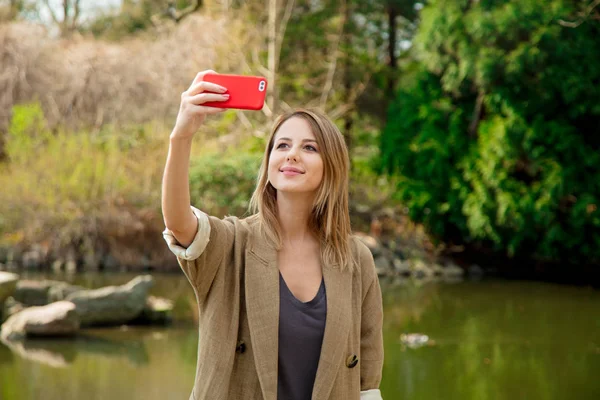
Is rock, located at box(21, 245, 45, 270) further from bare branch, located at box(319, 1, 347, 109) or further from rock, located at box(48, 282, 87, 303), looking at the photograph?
bare branch, located at box(319, 1, 347, 109)

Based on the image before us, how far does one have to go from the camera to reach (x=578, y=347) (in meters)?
6.95

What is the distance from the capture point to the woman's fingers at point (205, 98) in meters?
1.61

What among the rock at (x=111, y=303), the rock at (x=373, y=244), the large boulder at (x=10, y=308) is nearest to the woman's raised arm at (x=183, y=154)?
the rock at (x=111, y=303)

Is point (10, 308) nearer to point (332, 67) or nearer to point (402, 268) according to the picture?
point (402, 268)

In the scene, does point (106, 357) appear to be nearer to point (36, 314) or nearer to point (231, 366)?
point (36, 314)

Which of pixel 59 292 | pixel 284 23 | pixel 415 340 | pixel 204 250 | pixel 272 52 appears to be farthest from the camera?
pixel 272 52

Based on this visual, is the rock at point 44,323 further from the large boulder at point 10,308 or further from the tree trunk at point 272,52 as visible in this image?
the tree trunk at point 272,52

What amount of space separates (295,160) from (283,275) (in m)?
0.28

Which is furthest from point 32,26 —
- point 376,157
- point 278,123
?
point 278,123

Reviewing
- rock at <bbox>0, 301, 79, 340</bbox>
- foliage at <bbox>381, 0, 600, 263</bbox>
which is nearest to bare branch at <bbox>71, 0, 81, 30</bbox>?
foliage at <bbox>381, 0, 600, 263</bbox>

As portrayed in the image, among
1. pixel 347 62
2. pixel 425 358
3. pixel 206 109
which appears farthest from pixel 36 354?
pixel 347 62

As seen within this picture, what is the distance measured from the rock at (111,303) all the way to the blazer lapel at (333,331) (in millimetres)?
5686

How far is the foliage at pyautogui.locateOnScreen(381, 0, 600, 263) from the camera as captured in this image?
10.3 meters

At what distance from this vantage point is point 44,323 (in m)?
6.73
